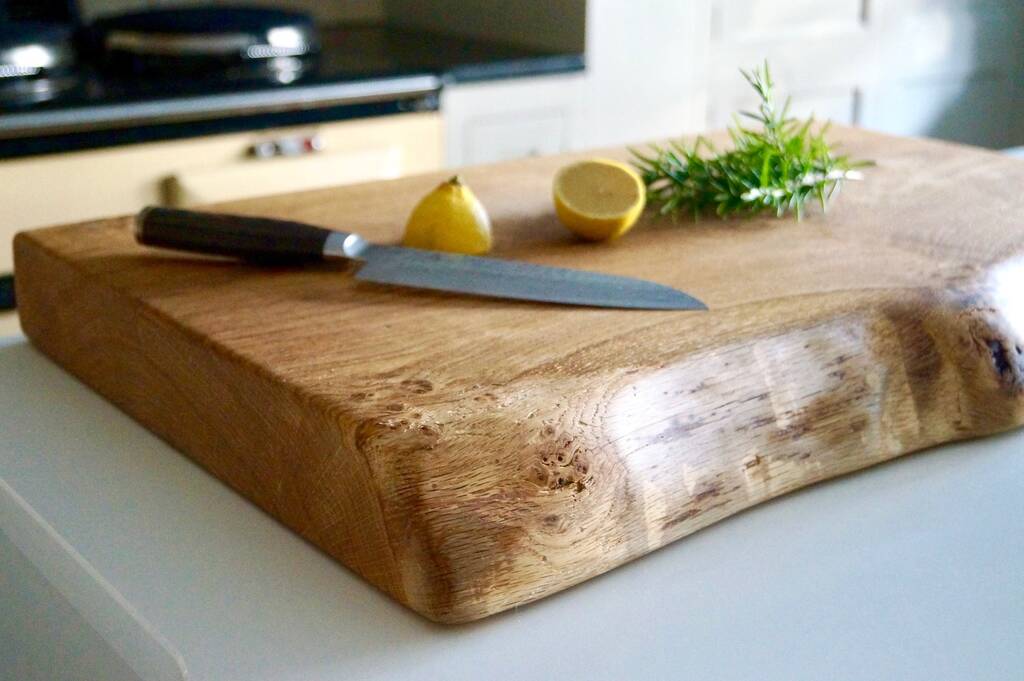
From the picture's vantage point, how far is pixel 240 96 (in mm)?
1925

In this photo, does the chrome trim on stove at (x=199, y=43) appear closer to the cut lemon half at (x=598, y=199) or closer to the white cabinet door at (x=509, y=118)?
the white cabinet door at (x=509, y=118)

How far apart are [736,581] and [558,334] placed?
0.67ft

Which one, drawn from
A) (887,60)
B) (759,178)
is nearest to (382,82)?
(759,178)

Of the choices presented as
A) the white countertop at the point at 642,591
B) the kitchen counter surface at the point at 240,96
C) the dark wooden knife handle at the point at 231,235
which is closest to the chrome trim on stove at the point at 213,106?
the kitchen counter surface at the point at 240,96

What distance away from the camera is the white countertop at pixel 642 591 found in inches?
23.4

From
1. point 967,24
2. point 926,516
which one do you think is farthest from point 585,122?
point 926,516

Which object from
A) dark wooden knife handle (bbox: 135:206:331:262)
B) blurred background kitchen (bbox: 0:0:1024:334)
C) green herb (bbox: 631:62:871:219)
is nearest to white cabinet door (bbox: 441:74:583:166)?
blurred background kitchen (bbox: 0:0:1024:334)

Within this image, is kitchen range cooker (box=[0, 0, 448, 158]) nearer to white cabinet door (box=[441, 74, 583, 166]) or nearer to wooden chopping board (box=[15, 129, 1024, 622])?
white cabinet door (box=[441, 74, 583, 166])

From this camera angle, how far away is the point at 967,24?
3.06 meters

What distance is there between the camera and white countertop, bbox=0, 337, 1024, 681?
595 millimetres

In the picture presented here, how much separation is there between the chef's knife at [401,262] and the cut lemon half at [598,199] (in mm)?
111

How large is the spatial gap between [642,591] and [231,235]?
1.46 ft

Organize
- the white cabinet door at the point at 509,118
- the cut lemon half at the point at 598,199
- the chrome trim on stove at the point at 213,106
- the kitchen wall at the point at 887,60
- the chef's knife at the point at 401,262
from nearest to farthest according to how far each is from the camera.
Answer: the chef's knife at the point at 401,262 < the cut lemon half at the point at 598,199 < the chrome trim on stove at the point at 213,106 < the white cabinet door at the point at 509,118 < the kitchen wall at the point at 887,60

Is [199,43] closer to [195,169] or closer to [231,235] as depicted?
[195,169]
